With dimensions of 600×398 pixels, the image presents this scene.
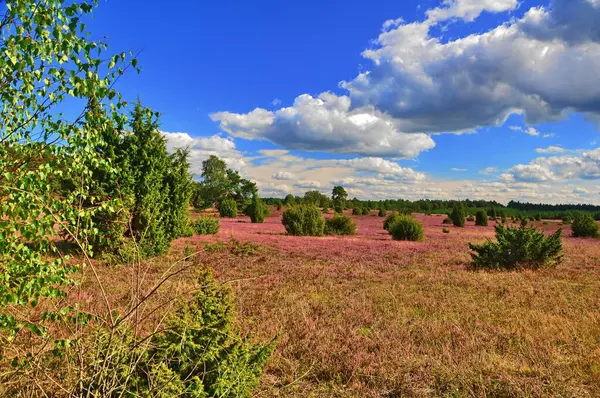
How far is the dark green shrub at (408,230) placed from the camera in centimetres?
2953

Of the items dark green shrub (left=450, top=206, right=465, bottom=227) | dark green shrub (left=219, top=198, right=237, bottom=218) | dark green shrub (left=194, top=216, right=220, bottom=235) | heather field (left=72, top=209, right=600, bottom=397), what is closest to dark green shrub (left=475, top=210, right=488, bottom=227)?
dark green shrub (left=450, top=206, right=465, bottom=227)

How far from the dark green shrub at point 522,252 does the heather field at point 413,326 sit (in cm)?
81

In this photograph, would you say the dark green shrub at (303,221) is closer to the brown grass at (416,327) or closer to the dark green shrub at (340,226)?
the dark green shrub at (340,226)

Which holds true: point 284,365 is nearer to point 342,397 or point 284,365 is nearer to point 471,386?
point 342,397

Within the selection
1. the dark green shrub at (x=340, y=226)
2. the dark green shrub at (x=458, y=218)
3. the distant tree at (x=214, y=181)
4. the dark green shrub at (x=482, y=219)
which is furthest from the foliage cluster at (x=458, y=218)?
the distant tree at (x=214, y=181)

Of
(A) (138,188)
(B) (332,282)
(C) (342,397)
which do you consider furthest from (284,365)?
(A) (138,188)

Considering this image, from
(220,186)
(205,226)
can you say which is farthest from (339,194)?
(205,226)

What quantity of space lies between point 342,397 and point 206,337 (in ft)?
7.27

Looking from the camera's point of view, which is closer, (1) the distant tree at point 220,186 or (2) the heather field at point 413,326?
(2) the heather field at point 413,326

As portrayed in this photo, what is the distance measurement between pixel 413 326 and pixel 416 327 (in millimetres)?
66

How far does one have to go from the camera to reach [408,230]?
2972cm

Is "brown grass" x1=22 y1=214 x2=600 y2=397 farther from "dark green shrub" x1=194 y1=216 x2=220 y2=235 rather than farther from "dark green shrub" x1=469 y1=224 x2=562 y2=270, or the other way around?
"dark green shrub" x1=194 y1=216 x2=220 y2=235

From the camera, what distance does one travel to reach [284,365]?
17.7 feet

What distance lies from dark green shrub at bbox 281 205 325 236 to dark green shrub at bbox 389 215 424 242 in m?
6.87
